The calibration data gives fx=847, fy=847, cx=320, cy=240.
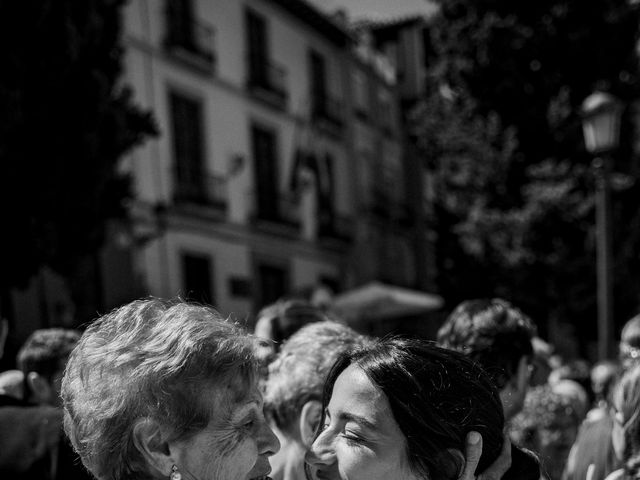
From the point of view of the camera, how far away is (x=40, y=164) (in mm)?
9297

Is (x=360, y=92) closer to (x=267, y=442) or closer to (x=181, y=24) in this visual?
(x=181, y=24)

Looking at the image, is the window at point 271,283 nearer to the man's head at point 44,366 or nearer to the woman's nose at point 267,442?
the man's head at point 44,366

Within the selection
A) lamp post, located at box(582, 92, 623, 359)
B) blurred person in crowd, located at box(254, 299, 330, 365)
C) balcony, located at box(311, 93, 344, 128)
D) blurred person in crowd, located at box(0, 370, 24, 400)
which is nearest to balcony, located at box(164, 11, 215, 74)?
balcony, located at box(311, 93, 344, 128)

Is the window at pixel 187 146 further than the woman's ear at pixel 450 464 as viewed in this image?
Yes

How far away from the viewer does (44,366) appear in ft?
12.4

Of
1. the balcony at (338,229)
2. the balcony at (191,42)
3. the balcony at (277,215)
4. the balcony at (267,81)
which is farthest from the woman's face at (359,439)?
the balcony at (338,229)

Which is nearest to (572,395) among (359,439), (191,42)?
(359,439)

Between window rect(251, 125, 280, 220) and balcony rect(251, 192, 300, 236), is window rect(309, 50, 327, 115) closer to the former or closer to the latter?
window rect(251, 125, 280, 220)

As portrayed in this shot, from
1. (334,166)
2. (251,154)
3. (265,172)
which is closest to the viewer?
(251,154)

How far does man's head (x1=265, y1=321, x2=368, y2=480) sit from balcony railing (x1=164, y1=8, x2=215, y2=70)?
513 inches

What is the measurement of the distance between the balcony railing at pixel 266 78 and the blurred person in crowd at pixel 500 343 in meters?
15.4

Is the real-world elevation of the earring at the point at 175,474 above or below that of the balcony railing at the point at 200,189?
below

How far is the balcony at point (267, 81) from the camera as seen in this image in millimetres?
18125

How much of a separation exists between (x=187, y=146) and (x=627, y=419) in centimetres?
1401
